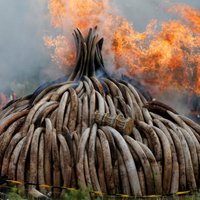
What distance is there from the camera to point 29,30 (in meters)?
31.1

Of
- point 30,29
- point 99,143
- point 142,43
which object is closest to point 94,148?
point 99,143

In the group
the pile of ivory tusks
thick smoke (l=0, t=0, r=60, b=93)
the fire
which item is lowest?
the pile of ivory tusks

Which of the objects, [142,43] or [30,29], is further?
[30,29]

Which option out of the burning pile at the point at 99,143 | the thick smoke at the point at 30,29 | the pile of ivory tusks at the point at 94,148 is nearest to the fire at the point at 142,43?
the thick smoke at the point at 30,29

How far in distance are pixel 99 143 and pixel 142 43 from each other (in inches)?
420

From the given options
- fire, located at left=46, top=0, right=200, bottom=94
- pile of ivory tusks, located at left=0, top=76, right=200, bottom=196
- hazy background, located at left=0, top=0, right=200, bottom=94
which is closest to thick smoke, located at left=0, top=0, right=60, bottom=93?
hazy background, located at left=0, top=0, right=200, bottom=94

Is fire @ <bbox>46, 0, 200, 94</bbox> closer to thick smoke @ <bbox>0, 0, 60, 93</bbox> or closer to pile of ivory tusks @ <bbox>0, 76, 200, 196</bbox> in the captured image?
thick smoke @ <bbox>0, 0, 60, 93</bbox>

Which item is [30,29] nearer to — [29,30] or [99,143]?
[29,30]

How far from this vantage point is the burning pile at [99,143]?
1767cm

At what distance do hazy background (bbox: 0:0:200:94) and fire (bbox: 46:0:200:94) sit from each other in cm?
174

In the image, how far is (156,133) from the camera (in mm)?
19031

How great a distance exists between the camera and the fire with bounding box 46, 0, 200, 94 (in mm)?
25797

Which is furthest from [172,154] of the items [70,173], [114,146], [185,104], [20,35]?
[20,35]

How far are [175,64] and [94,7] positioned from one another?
5.48 meters
